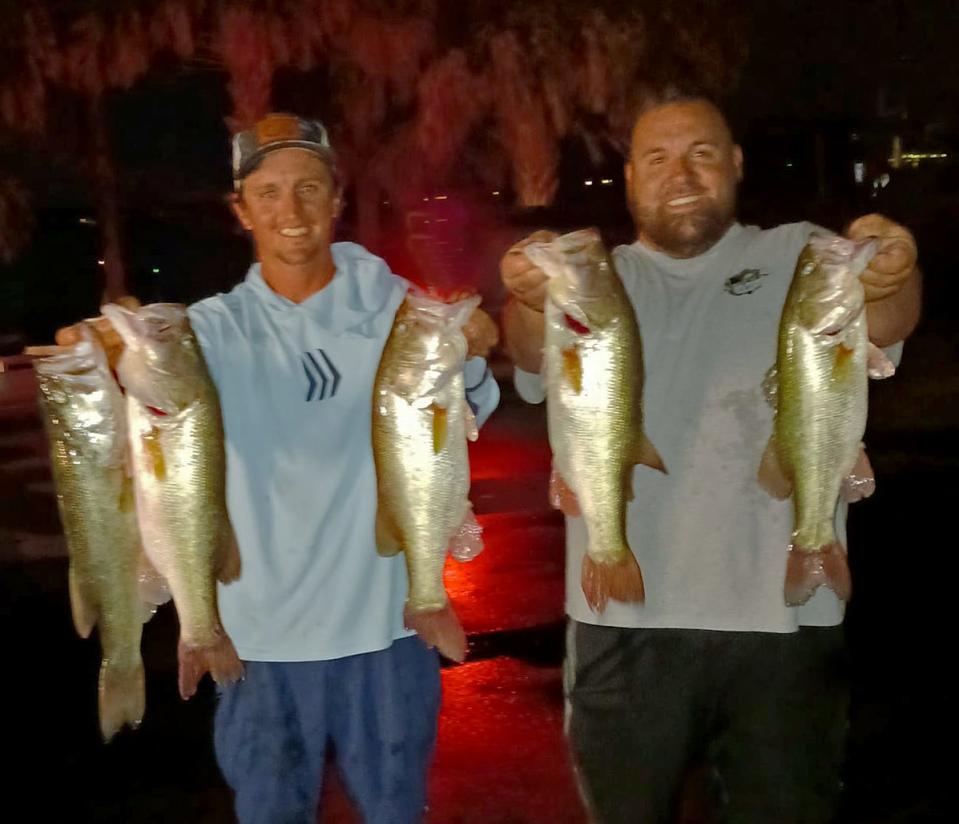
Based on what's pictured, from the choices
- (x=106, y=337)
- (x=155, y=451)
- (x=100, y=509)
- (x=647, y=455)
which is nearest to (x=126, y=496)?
(x=100, y=509)

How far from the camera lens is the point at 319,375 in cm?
297

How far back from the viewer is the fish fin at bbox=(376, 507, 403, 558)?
2.93 meters

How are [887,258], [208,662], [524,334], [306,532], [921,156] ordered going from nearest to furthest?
[887,258]
[208,662]
[306,532]
[524,334]
[921,156]

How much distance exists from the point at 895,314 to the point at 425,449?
4.89ft

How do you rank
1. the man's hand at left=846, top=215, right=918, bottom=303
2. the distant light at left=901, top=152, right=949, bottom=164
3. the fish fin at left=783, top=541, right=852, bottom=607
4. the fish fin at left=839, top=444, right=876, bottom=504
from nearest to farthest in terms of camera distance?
1. the man's hand at left=846, top=215, right=918, bottom=303
2. the fish fin at left=783, top=541, right=852, bottom=607
3. the fish fin at left=839, top=444, right=876, bottom=504
4. the distant light at left=901, top=152, right=949, bottom=164

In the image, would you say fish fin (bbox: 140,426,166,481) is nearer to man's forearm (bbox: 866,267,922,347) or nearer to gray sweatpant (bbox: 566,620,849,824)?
Result: gray sweatpant (bbox: 566,620,849,824)

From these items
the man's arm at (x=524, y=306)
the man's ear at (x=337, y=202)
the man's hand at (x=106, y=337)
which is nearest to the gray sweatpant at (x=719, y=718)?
the man's arm at (x=524, y=306)

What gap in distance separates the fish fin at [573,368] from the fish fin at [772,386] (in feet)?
1.86

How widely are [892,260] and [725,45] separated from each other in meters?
12.7

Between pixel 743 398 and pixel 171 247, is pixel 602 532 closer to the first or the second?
pixel 743 398

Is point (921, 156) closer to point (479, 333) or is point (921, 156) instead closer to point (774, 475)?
point (774, 475)

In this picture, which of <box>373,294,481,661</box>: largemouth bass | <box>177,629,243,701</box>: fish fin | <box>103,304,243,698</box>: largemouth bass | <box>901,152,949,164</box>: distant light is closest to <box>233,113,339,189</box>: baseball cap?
<box>103,304,243,698</box>: largemouth bass

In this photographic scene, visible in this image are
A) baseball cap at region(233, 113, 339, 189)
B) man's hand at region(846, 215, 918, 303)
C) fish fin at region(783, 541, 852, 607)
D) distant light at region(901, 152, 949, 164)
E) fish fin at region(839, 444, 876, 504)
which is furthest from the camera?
distant light at region(901, 152, 949, 164)

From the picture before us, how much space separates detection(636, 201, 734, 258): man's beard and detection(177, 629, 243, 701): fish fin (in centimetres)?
181
